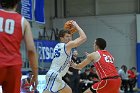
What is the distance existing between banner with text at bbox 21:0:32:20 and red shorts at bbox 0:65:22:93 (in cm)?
1199

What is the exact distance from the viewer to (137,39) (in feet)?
81.4

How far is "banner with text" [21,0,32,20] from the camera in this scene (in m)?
16.1

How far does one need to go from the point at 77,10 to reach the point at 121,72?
6767 millimetres

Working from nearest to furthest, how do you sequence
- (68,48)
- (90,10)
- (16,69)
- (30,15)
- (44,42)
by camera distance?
(16,69), (68,48), (30,15), (44,42), (90,10)

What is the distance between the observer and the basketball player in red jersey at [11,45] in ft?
13.3

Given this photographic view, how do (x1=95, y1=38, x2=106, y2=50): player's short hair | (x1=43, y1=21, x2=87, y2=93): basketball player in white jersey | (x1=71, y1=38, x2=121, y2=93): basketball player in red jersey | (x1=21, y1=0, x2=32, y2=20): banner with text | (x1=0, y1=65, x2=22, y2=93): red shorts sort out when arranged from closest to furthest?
(x1=0, y1=65, x2=22, y2=93): red shorts < (x1=43, y1=21, x2=87, y2=93): basketball player in white jersey < (x1=71, y1=38, x2=121, y2=93): basketball player in red jersey < (x1=95, y1=38, x2=106, y2=50): player's short hair < (x1=21, y1=0, x2=32, y2=20): banner with text

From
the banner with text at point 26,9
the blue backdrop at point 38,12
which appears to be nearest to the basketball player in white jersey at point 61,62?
the banner with text at point 26,9

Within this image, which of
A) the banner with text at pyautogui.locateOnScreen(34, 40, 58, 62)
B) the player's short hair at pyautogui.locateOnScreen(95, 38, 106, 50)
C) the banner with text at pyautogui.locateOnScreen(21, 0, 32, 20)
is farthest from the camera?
the banner with text at pyautogui.locateOnScreen(34, 40, 58, 62)

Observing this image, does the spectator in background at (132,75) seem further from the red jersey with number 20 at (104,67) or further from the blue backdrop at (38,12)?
the red jersey with number 20 at (104,67)

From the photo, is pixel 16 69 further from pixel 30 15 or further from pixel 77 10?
pixel 77 10

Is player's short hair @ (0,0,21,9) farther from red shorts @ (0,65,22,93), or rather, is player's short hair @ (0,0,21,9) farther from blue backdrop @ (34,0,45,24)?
blue backdrop @ (34,0,45,24)

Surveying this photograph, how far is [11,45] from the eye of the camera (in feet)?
13.4

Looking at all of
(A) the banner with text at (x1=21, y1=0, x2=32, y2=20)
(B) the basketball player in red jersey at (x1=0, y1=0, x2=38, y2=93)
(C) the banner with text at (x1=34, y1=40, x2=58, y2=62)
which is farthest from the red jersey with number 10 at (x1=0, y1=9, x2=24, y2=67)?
(C) the banner with text at (x1=34, y1=40, x2=58, y2=62)

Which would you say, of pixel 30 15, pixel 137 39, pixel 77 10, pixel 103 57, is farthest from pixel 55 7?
pixel 103 57
